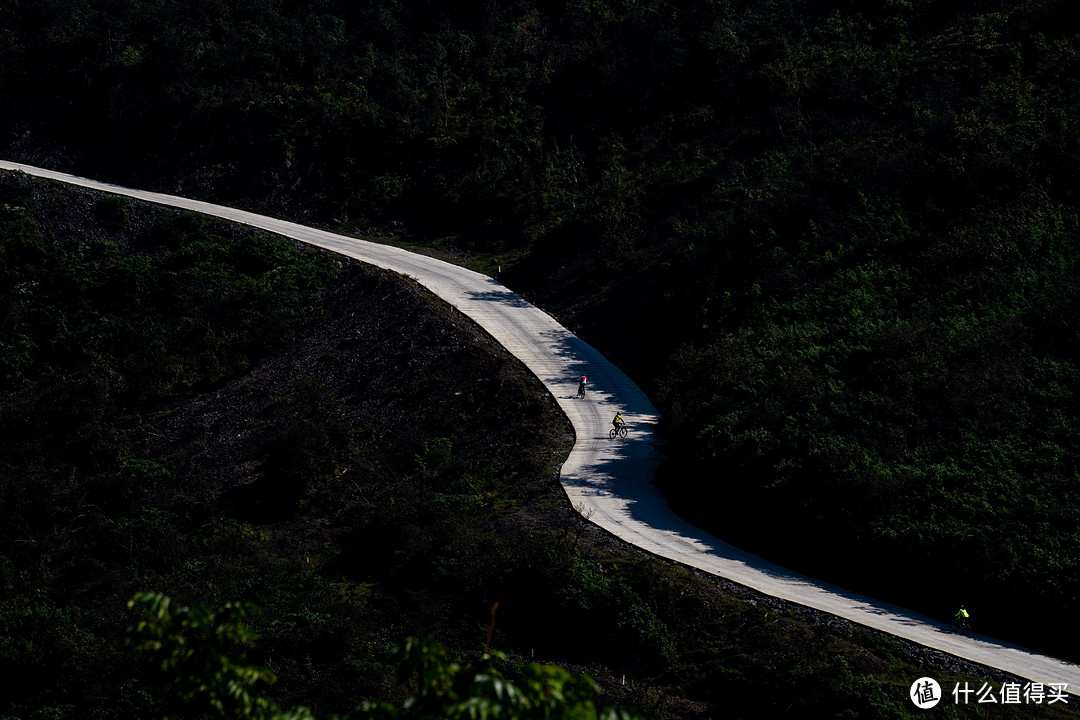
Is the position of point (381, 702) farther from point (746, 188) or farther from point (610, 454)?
point (746, 188)

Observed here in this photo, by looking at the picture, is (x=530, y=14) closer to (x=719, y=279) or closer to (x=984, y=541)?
(x=719, y=279)

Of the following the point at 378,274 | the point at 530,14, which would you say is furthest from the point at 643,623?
the point at 530,14

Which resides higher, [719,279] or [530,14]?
[530,14]

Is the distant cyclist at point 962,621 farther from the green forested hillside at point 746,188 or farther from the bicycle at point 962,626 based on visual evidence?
the green forested hillside at point 746,188

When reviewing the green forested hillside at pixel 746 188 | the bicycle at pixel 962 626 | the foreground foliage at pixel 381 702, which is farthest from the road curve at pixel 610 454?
the foreground foliage at pixel 381 702

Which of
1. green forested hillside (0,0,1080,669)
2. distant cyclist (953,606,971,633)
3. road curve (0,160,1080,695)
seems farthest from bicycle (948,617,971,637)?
green forested hillside (0,0,1080,669)

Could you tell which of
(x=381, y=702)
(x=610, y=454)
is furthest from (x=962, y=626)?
(x=381, y=702)

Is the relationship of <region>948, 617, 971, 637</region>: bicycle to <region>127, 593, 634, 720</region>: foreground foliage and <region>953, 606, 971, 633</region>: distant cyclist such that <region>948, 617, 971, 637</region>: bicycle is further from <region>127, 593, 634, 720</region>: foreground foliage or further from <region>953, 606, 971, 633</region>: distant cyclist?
<region>127, 593, 634, 720</region>: foreground foliage
